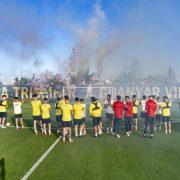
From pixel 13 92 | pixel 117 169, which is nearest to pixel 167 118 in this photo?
pixel 117 169

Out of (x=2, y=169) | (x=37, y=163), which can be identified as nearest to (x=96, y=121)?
(x=37, y=163)

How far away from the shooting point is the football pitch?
12305 millimetres

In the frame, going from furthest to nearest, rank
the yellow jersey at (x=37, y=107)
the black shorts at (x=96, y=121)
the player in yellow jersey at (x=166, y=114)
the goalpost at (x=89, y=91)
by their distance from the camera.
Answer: the goalpost at (x=89, y=91) < the yellow jersey at (x=37, y=107) < the player in yellow jersey at (x=166, y=114) < the black shorts at (x=96, y=121)

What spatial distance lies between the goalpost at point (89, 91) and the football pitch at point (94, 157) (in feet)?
110

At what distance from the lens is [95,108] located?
2175 centimetres

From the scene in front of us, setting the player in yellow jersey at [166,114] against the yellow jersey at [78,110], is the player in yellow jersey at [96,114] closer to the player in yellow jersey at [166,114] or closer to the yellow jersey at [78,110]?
the yellow jersey at [78,110]

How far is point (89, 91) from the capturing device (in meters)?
56.2

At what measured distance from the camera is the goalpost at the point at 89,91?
182ft

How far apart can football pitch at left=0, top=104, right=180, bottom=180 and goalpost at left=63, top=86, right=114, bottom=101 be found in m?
33.6

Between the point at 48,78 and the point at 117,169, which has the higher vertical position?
the point at 48,78

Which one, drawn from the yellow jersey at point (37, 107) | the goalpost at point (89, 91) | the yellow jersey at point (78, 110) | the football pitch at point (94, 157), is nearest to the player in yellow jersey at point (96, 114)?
the football pitch at point (94, 157)

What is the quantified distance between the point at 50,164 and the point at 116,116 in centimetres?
848

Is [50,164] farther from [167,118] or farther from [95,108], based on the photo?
[167,118]

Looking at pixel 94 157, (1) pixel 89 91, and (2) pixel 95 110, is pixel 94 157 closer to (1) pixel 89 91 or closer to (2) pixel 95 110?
(2) pixel 95 110
